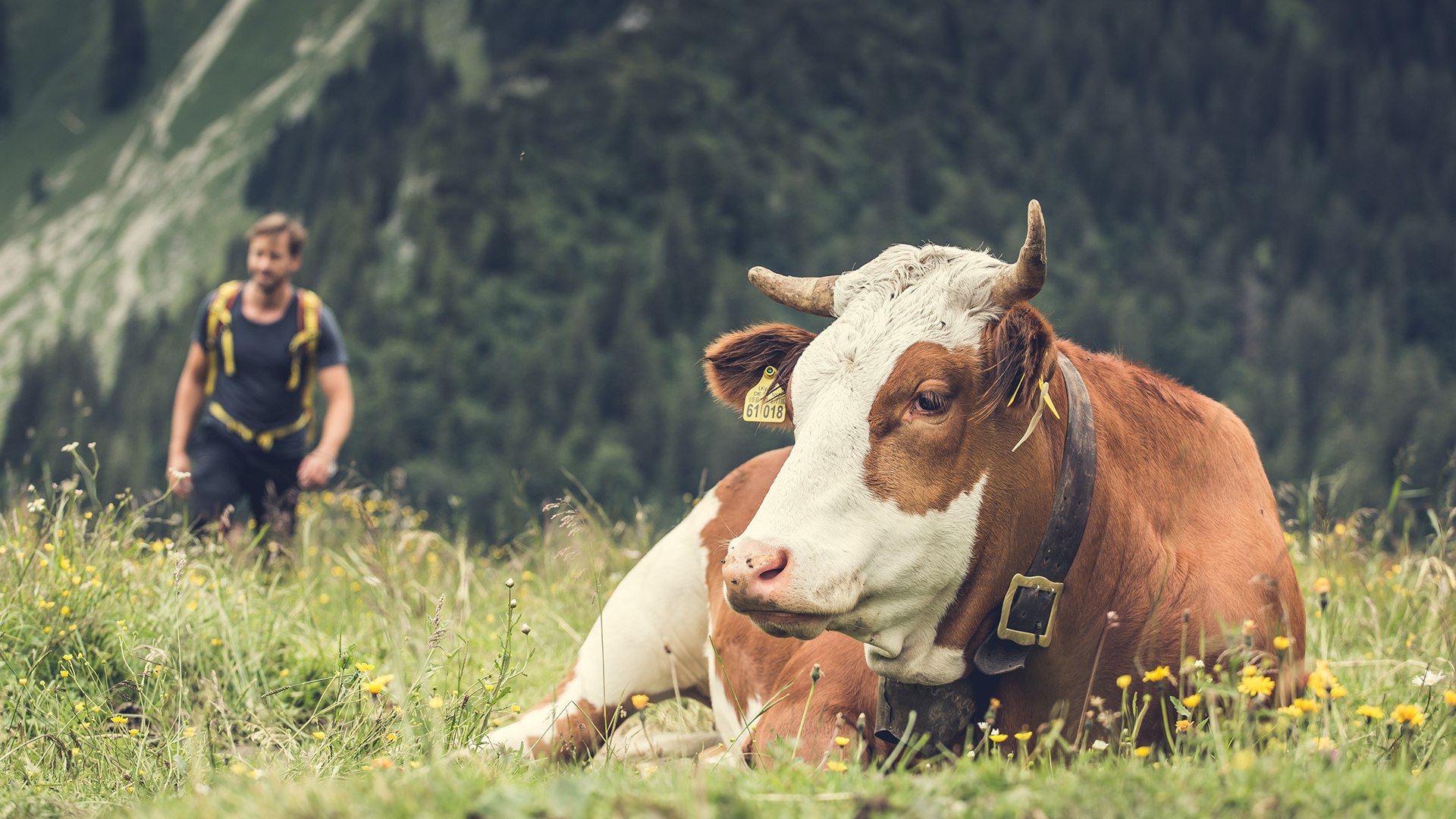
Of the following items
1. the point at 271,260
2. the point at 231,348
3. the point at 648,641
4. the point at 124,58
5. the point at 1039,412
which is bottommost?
the point at 648,641

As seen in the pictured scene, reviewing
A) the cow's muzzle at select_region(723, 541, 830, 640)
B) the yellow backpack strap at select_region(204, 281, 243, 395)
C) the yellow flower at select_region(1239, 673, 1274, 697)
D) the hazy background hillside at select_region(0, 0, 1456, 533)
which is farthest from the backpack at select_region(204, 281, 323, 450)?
the hazy background hillside at select_region(0, 0, 1456, 533)

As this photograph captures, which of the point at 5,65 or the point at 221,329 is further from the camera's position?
the point at 5,65

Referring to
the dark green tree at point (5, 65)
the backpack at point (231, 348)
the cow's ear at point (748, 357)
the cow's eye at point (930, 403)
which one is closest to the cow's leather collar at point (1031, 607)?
the cow's eye at point (930, 403)

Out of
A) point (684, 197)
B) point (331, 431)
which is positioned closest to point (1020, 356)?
point (331, 431)

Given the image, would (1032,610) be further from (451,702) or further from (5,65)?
(5,65)

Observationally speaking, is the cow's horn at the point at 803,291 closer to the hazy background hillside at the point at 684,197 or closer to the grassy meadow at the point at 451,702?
the grassy meadow at the point at 451,702

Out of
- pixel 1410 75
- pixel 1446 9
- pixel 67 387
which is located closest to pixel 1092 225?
pixel 1410 75

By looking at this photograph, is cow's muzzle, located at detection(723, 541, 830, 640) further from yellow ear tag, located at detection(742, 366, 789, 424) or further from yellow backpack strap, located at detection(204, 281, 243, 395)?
yellow backpack strap, located at detection(204, 281, 243, 395)

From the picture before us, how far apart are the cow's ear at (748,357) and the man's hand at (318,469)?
13.3ft

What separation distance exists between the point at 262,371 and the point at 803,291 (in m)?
4.92

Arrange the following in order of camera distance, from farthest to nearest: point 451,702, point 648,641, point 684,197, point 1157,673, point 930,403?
point 684,197 < point 648,641 < point 451,702 < point 930,403 < point 1157,673

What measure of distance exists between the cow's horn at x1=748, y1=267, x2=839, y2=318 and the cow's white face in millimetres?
221

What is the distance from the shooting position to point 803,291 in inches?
159

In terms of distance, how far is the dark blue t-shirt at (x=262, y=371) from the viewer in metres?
7.97
